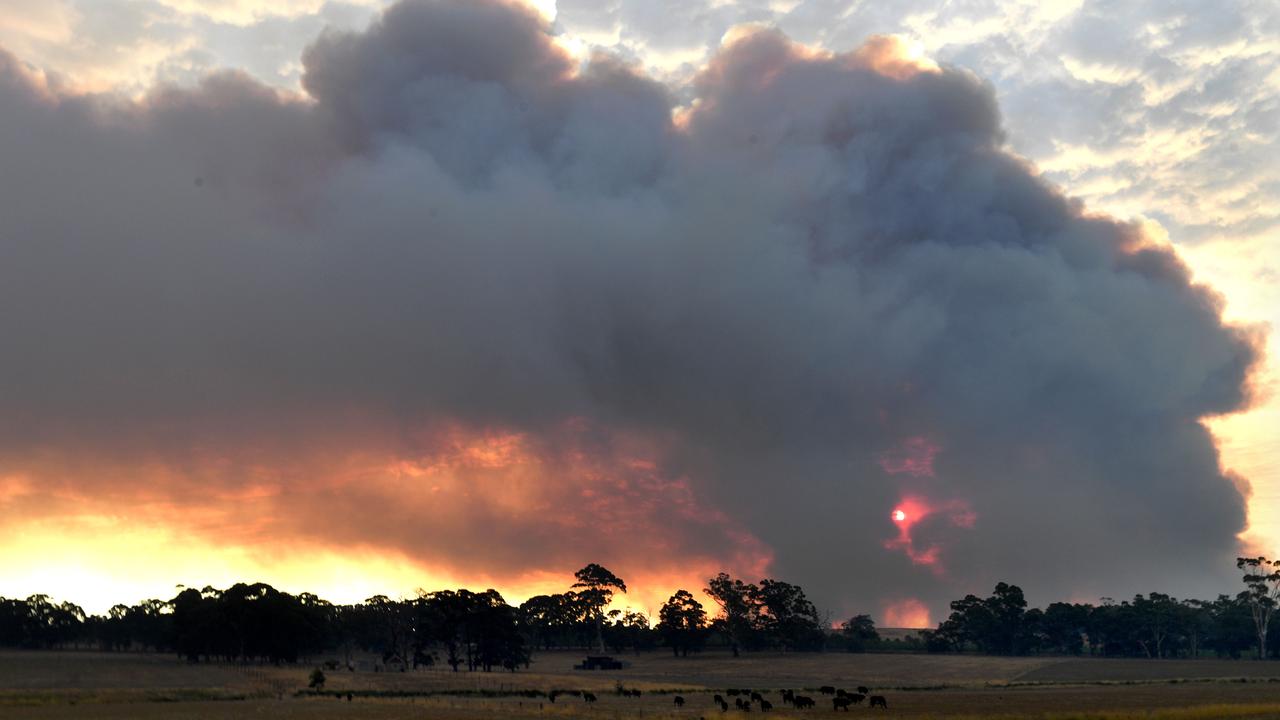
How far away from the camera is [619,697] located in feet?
295

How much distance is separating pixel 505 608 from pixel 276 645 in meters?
39.0

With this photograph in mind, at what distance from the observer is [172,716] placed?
68.3 m

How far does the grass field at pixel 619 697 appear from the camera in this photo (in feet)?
227

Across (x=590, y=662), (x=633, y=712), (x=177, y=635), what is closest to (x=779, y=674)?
(x=590, y=662)

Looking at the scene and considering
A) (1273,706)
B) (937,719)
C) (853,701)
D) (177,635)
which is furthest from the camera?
(177,635)

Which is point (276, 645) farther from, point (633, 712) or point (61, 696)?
point (633, 712)

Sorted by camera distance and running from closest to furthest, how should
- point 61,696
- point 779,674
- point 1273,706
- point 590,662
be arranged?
point 1273,706 → point 61,696 → point 779,674 → point 590,662

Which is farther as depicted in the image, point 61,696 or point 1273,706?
point 61,696

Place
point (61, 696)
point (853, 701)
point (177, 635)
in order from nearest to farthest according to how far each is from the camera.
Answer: point (853, 701) < point (61, 696) < point (177, 635)

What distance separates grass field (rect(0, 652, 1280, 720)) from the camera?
69188mm

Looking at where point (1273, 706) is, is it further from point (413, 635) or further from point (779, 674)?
point (413, 635)

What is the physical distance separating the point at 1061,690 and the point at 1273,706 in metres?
34.4

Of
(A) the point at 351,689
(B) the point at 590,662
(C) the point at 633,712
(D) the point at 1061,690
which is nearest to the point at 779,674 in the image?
(B) the point at 590,662

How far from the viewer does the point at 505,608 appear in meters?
177
